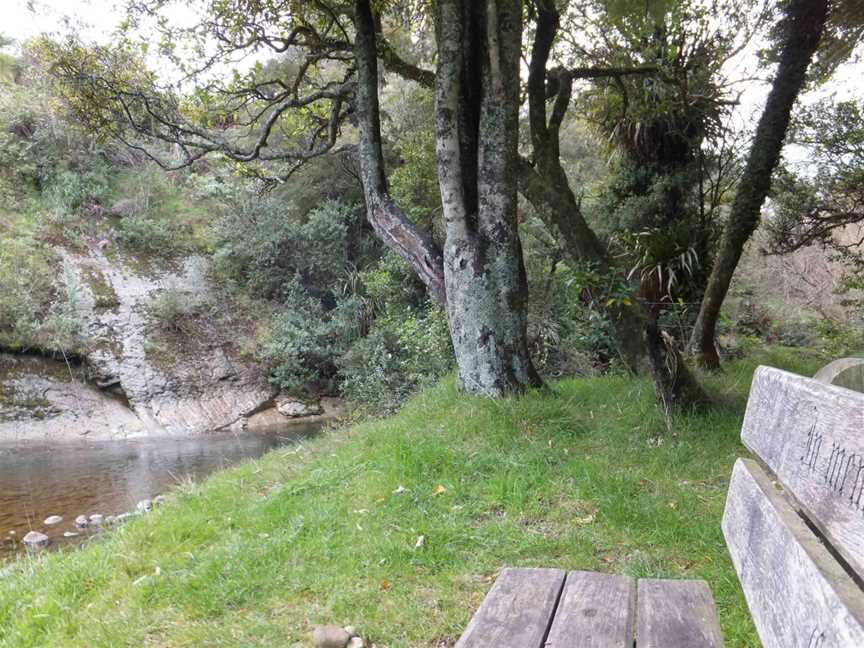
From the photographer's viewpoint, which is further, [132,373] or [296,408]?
[296,408]

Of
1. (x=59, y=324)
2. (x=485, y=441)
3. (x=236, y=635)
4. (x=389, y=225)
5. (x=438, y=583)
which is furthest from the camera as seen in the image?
(x=59, y=324)

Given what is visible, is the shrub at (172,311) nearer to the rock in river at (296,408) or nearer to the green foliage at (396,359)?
the rock in river at (296,408)

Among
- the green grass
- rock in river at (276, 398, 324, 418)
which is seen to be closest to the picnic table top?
the green grass

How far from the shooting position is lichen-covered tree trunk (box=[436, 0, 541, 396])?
598 cm

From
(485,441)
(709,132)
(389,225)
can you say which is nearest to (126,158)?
(389,225)

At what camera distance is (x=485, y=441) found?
5.04m

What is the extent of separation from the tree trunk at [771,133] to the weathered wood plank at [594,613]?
18.2ft

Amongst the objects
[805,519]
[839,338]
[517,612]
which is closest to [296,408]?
[839,338]

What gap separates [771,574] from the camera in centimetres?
111

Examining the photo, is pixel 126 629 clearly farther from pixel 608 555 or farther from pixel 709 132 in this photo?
pixel 709 132

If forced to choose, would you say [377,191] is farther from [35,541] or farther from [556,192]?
[35,541]

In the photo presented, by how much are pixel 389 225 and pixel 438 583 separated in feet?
14.2

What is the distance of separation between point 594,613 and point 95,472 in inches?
346

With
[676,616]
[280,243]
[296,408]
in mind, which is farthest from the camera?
[280,243]
